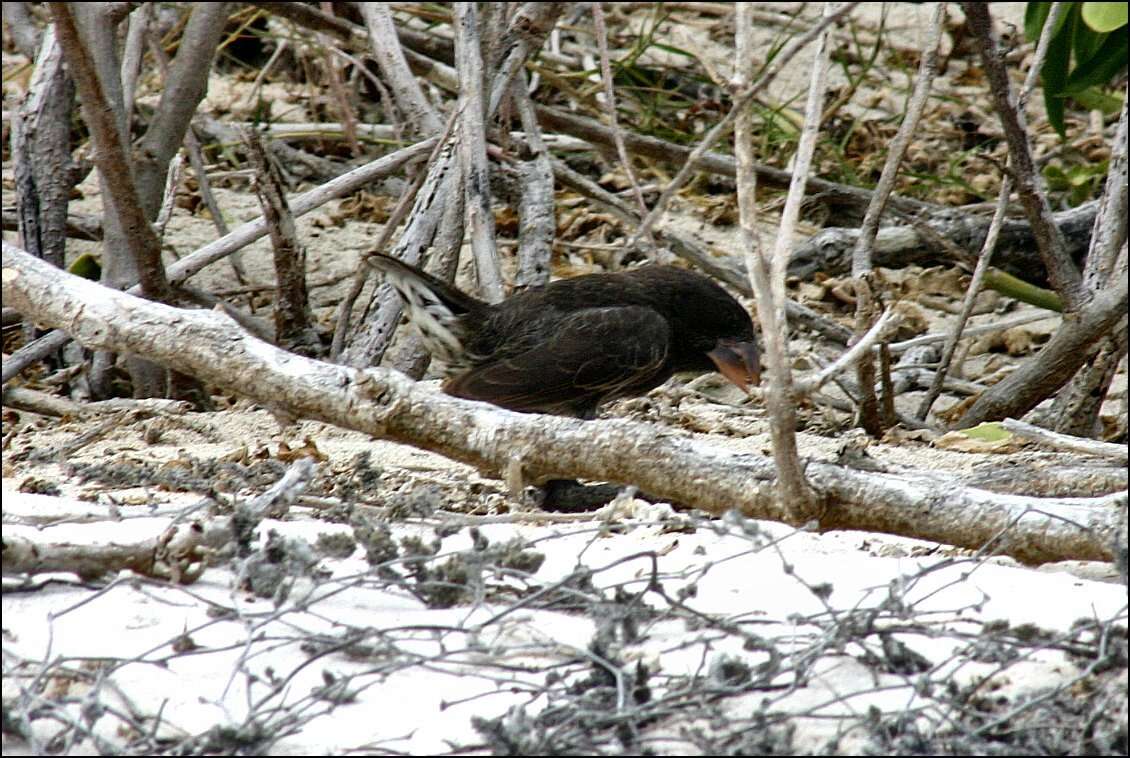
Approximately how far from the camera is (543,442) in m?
3.03

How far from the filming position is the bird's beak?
447 cm

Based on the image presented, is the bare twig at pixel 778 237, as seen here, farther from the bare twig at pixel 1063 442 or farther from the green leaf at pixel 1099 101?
the green leaf at pixel 1099 101

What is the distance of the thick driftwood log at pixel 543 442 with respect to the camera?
2791 millimetres

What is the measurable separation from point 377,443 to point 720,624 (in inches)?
79.5

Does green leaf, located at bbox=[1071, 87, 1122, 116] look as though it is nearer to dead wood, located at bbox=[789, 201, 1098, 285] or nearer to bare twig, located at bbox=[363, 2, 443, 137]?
dead wood, located at bbox=[789, 201, 1098, 285]

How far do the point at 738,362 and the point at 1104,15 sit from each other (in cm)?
154

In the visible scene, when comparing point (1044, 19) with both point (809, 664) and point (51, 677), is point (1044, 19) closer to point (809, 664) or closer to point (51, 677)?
point (809, 664)

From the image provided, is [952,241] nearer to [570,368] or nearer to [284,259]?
[570,368]

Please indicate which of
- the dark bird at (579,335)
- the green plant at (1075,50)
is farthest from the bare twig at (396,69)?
the green plant at (1075,50)

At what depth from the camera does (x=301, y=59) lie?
6.56m

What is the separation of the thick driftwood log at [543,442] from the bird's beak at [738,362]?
1.41m

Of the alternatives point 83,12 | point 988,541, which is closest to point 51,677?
point 988,541

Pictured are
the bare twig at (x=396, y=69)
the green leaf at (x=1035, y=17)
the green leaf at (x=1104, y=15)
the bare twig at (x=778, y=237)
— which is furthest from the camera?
the bare twig at (x=396, y=69)

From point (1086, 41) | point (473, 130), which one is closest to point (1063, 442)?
point (1086, 41)
